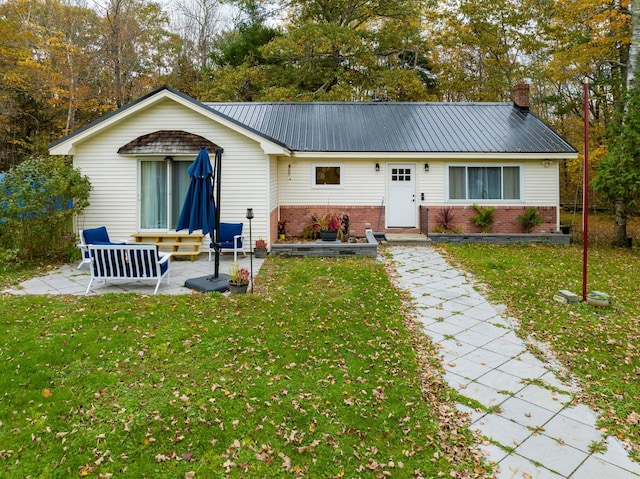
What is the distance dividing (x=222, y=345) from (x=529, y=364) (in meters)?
3.67

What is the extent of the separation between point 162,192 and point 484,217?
9676 millimetres

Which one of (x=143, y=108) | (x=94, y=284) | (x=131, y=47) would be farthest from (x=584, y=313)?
(x=131, y=47)

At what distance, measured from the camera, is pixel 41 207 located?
29.2 ft

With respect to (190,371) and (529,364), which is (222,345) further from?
(529,364)

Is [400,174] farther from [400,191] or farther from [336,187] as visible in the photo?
[336,187]

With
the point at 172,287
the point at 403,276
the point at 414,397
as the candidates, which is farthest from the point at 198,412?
the point at 403,276

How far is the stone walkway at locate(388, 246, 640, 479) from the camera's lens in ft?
10.5

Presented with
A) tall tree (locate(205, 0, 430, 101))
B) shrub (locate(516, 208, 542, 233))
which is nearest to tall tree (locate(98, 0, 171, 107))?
tall tree (locate(205, 0, 430, 101))

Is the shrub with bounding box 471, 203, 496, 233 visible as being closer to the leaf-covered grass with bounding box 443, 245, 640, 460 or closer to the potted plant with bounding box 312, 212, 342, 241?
the leaf-covered grass with bounding box 443, 245, 640, 460

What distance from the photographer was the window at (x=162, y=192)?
1059 cm

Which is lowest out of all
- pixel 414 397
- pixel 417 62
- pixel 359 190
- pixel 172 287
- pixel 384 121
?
pixel 414 397

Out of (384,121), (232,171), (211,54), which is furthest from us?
(211,54)

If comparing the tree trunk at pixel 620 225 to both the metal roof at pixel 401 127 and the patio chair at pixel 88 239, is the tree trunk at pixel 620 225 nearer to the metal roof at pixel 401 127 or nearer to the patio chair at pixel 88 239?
the metal roof at pixel 401 127

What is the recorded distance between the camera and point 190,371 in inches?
175
